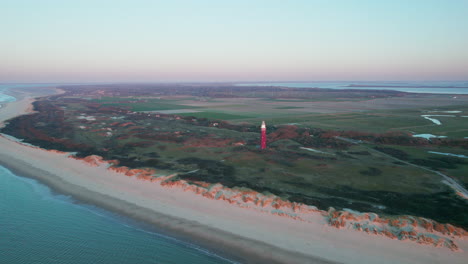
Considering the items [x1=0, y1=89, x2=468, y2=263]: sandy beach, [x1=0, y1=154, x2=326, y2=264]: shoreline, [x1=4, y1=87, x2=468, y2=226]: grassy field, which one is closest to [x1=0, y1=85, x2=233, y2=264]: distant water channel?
[x1=0, y1=154, x2=326, y2=264]: shoreline

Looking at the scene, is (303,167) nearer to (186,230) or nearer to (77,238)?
(186,230)

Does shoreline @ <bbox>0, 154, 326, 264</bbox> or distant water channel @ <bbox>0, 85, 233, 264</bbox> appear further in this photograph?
distant water channel @ <bbox>0, 85, 233, 264</bbox>

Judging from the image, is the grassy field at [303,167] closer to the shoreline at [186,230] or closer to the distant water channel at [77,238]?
the shoreline at [186,230]

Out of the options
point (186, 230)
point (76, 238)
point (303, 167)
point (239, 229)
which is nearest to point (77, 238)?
point (76, 238)

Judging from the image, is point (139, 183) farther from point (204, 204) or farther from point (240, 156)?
point (240, 156)

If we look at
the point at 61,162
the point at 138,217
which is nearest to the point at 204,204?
the point at 138,217

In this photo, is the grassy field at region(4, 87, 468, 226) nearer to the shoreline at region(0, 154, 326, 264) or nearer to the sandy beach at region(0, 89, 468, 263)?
the sandy beach at region(0, 89, 468, 263)

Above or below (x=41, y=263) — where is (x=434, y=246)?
above

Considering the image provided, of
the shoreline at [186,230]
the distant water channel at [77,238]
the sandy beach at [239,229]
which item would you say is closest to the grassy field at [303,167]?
the sandy beach at [239,229]

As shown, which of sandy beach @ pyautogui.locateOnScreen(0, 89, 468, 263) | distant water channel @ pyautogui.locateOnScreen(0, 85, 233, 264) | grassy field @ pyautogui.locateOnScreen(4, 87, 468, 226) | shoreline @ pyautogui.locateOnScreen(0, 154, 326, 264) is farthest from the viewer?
grassy field @ pyautogui.locateOnScreen(4, 87, 468, 226)
